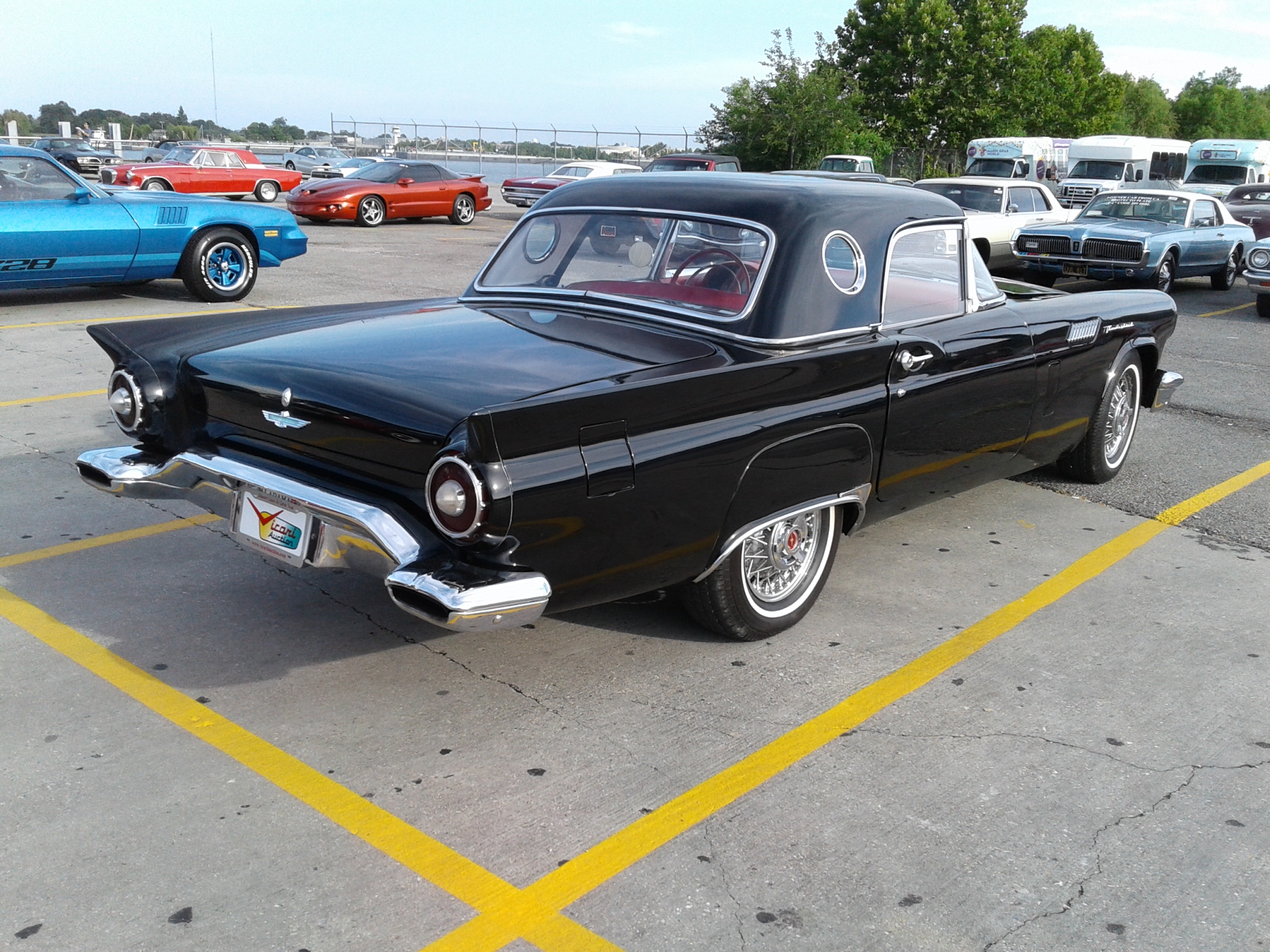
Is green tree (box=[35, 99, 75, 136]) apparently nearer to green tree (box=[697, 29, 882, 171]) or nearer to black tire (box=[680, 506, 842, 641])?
green tree (box=[697, 29, 882, 171])

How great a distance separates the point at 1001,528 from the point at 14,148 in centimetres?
886

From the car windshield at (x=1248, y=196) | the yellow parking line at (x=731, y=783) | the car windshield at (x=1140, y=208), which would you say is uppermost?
the car windshield at (x=1248, y=196)

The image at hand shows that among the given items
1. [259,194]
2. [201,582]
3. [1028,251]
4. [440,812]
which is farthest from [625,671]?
[259,194]

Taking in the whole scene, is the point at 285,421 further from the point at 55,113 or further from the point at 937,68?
the point at 55,113

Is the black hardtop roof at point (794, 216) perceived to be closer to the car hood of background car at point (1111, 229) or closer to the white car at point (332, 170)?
the car hood of background car at point (1111, 229)

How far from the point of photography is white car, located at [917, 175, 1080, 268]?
15945 mm

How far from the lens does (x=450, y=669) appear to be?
398 cm

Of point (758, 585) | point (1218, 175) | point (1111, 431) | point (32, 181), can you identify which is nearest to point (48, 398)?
point (32, 181)

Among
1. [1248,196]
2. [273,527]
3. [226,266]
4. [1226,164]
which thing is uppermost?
[1226,164]

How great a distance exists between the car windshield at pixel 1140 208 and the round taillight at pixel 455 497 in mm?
14834

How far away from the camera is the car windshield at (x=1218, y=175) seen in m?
25.5

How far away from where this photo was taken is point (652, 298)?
4.35 m

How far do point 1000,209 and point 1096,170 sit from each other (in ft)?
40.7

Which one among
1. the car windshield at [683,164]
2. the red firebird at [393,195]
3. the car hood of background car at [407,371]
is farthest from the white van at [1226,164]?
the car hood of background car at [407,371]
